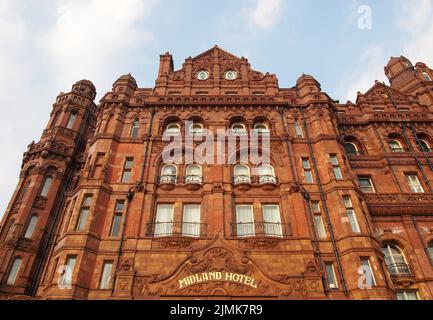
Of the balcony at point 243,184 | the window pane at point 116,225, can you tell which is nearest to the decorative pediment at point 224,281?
the window pane at point 116,225

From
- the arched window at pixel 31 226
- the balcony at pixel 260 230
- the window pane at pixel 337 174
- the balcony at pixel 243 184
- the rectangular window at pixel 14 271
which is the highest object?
the window pane at pixel 337 174

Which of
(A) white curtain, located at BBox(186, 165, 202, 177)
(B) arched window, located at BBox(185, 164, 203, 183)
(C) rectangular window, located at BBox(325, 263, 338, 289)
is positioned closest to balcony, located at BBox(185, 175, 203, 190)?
(B) arched window, located at BBox(185, 164, 203, 183)

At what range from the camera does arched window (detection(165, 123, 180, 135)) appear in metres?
27.4

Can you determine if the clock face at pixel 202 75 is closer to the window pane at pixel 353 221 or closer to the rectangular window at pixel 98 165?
the rectangular window at pixel 98 165

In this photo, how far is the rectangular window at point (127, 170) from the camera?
78.2 feet

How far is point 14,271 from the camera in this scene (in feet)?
79.5

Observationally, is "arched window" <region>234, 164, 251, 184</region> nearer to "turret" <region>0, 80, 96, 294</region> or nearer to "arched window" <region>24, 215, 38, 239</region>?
"turret" <region>0, 80, 96, 294</region>

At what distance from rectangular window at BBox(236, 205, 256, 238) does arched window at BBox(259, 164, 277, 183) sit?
2.55 m

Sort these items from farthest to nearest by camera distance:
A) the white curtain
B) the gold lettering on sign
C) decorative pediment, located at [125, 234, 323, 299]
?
the white curtain → the gold lettering on sign → decorative pediment, located at [125, 234, 323, 299]

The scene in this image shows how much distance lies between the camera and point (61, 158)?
3064 centimetres

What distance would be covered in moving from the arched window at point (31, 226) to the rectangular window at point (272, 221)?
19.3 meters

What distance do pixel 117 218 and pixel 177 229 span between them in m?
4.31
